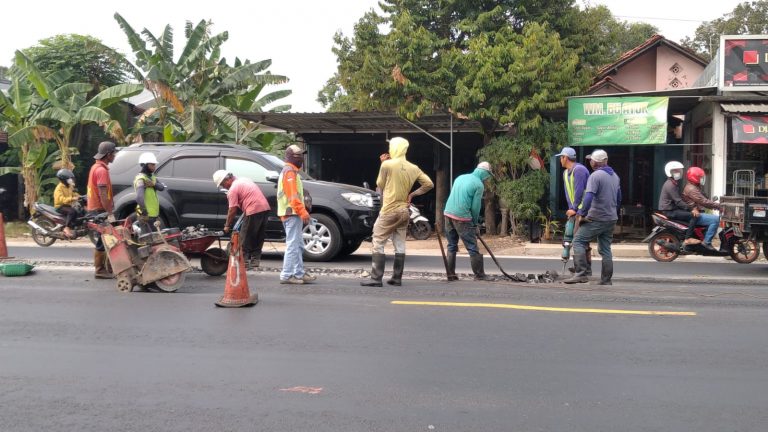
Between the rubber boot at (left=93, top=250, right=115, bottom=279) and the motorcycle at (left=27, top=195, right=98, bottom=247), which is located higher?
the motorcycle at (left=27, top=195, right=98, bottom=247)

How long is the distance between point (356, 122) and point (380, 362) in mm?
13195

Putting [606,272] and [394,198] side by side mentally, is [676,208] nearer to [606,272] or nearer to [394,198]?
[606,272]

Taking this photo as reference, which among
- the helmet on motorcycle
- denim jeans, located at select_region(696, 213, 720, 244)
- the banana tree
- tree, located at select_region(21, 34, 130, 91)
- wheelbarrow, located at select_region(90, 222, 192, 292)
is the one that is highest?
tree, located at select_region(21, 34, 130, 91)

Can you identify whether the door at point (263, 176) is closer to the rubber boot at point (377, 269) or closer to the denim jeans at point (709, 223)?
the rubber boot at point (377, 269)

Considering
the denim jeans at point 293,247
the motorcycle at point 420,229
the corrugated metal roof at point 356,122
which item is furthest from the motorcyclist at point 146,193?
the motorcycle at point 420,229

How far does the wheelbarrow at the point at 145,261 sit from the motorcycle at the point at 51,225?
16.7 feet

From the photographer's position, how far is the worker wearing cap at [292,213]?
856 centimetres

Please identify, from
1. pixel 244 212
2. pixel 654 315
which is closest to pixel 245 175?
pixel 244 212

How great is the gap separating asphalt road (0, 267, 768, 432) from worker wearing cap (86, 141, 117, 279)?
0.99 meters

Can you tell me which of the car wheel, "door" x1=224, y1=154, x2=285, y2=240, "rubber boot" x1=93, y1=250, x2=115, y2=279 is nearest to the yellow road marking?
the car wheel

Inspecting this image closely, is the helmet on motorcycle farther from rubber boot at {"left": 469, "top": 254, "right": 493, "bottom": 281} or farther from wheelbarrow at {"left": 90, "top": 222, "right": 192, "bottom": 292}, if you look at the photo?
wheelbarrow at {"left": 90, "top": 222, "right": 192, "bottom": 292}

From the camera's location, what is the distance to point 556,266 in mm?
11711

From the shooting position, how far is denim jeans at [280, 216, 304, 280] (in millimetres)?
8609

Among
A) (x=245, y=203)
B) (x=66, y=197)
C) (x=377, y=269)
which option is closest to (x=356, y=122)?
(x=66, y=197)
